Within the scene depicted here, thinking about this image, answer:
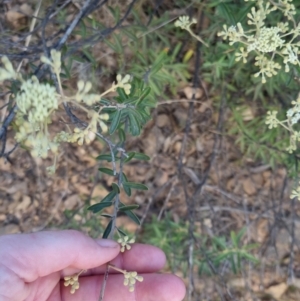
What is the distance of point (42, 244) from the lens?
1775mm

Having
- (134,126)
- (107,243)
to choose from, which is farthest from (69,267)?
(134,126)

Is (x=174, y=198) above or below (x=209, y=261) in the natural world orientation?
below

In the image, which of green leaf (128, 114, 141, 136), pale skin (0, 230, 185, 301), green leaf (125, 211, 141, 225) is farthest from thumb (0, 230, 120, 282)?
green leaf (128, 114, 141, 136)

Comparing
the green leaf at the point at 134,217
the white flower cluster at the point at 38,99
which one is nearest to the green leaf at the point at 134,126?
the green leaf at the point at 134,217

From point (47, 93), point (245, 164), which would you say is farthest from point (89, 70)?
point (47, 93)

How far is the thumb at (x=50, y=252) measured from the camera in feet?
5.62

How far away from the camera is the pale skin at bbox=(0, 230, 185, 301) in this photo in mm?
1714

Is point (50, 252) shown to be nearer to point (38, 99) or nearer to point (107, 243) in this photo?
point (107, 243)

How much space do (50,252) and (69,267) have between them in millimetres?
187

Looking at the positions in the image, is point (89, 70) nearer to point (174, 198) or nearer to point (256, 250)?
point (174, 198)

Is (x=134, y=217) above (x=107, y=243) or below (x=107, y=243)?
above

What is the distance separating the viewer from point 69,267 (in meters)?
1.92

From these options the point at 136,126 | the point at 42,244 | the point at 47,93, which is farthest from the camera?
the point at 42,244

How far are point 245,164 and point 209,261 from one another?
93cm
